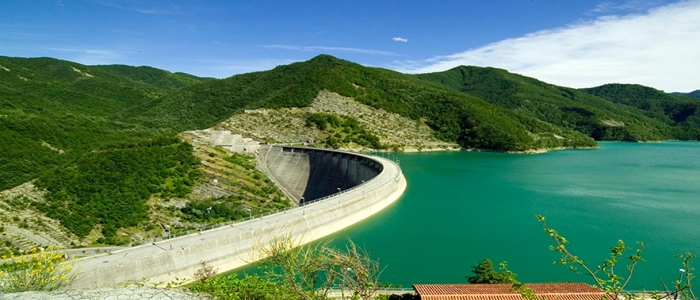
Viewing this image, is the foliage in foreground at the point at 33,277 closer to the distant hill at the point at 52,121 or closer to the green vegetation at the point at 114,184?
the green vegetation at the point at 114,184

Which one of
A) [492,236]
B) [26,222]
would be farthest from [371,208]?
[26,222]

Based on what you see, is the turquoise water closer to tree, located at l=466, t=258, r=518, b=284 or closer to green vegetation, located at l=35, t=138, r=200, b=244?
tree, located at l=466, t=258, r=518, b=284

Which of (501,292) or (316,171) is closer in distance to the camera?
(501,292)

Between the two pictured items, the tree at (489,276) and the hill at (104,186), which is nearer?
the tree at (489,276)

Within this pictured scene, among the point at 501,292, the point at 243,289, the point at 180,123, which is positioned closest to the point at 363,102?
the point at 180,123

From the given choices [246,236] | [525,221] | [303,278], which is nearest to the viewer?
[303,278]

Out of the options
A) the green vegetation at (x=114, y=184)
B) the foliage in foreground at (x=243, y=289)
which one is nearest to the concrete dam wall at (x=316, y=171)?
the green vegetation at (x=114, y=184)

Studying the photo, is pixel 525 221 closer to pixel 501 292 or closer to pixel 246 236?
pixel 501 292
